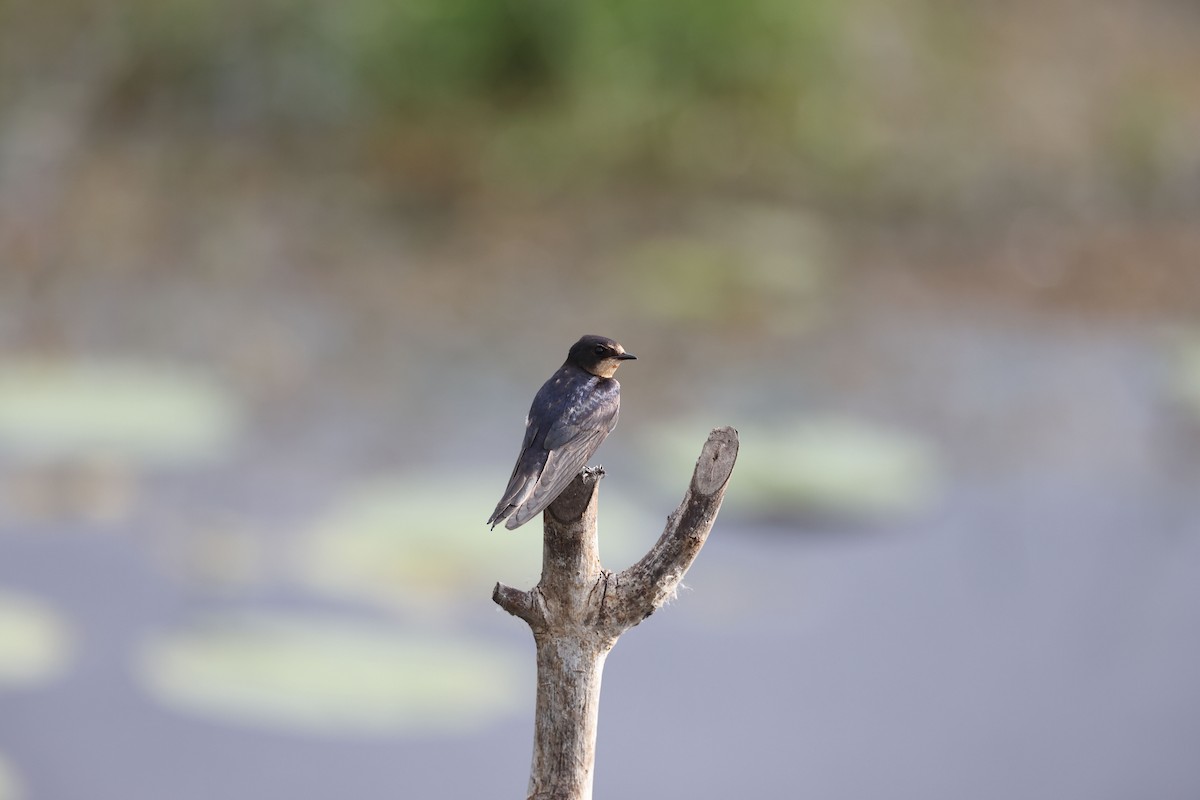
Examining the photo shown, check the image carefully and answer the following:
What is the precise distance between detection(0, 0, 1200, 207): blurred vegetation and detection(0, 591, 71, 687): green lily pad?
3.08 m

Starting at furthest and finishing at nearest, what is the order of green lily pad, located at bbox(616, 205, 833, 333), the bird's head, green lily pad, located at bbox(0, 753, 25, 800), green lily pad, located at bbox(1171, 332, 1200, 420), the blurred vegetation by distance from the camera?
the blurred vegetation
green lily pad, located at bbox(616, 205, 833, 333)
green lily pad, located at bbox(1171, 332, 1200, 420)
green lily pad, located at bbox(0, 753, 25, 800)
the bird's head

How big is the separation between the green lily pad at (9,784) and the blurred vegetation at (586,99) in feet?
12.0

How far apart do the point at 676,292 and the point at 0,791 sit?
3.24 metres

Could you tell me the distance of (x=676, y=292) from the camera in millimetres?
6176

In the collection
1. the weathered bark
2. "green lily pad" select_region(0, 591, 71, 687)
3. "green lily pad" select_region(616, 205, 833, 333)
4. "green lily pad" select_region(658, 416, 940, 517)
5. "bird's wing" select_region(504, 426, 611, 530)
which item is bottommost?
the weathered bark

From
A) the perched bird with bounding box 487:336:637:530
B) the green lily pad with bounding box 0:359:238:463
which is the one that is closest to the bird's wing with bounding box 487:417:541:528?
the perched bird with bounding box 487:336:637:530

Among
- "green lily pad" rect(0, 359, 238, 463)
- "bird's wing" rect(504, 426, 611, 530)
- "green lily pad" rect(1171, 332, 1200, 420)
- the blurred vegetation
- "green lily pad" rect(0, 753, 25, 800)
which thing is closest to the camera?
"bird's wing" rect(504, 426, 611, 530)

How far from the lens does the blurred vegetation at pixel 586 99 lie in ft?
22.9

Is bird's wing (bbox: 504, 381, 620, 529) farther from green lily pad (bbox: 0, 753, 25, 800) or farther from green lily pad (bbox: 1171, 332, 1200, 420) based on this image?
green lily pad (bbox: 1171, 332, 1200, 420)

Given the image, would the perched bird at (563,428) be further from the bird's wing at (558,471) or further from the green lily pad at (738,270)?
the green lily pad at (738,270)

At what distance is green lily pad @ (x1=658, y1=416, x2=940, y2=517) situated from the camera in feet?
16.3

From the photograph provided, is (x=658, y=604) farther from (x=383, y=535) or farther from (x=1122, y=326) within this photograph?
(x=1122, y=326)

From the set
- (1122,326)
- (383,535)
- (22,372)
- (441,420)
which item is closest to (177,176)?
(22,372)

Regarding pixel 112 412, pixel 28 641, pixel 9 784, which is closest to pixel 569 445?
pixel 9 784
